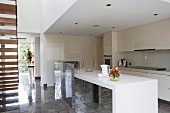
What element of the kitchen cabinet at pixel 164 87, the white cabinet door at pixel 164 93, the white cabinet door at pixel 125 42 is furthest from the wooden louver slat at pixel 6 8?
the white cabinet door at pixel 164 93

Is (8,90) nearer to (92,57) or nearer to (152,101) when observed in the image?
→ (92,57)

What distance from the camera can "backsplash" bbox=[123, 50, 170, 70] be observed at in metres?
4.37

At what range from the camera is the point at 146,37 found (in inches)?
180

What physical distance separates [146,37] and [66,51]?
11.4 feet

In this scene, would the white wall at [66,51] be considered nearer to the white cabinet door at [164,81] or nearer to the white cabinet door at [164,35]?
the white cabinet door at [164,35]

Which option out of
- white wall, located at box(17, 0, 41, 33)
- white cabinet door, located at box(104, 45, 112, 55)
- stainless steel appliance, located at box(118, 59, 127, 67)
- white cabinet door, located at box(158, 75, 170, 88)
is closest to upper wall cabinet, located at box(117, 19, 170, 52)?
white cabinet door, located at box(104, 45, 112, 55)

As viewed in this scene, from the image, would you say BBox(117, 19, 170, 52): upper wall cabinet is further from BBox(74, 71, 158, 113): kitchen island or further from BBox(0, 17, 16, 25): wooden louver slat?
BBox(0, 17, 16, 25): wooden louver slat

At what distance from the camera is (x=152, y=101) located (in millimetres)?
2373

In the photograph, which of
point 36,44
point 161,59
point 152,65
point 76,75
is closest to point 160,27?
point 161,59

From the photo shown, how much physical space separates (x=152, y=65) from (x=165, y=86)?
3.60ft

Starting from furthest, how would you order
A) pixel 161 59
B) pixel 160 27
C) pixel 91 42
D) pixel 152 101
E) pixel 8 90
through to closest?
pixel 91 42 < pixel 8 90 < pixel 161 59 < pixel 160 27 < pixel 152 101

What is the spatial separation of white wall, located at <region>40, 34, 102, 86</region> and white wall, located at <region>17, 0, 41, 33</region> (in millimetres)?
699

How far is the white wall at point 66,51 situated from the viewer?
6133 millimetres

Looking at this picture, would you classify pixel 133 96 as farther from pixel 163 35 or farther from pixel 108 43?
pixel 108 43
